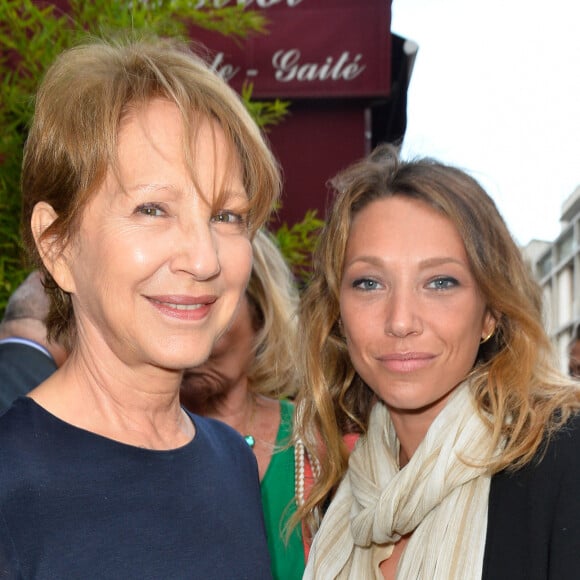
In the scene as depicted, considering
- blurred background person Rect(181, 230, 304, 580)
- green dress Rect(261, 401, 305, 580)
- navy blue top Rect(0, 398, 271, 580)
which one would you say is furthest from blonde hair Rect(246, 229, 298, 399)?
navy blue top Rect(0, 398, 271, 580)

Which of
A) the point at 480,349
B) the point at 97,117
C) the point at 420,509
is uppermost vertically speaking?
the point at 97,117

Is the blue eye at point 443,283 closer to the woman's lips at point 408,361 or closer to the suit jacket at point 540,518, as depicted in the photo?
the woman's lips at point 408,361

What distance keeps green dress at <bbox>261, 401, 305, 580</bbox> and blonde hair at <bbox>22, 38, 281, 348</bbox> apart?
114 cm

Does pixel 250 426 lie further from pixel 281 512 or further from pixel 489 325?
pixel 489 325

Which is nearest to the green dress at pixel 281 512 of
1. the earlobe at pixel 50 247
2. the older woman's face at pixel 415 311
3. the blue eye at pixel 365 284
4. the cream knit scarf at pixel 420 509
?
the cream knit scarf at pixel 420 509

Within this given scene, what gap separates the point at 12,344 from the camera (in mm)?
3029

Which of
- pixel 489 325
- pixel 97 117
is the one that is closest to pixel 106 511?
pixel 97 117

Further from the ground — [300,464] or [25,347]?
[25,347]

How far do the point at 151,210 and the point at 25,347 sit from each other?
1612 millimetres

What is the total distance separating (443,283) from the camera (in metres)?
2.32

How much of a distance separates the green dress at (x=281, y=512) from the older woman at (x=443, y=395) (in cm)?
11

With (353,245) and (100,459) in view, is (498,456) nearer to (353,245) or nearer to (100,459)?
(353,245)

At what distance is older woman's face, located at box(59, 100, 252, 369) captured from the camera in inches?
60.8

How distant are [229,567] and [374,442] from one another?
933 mm
